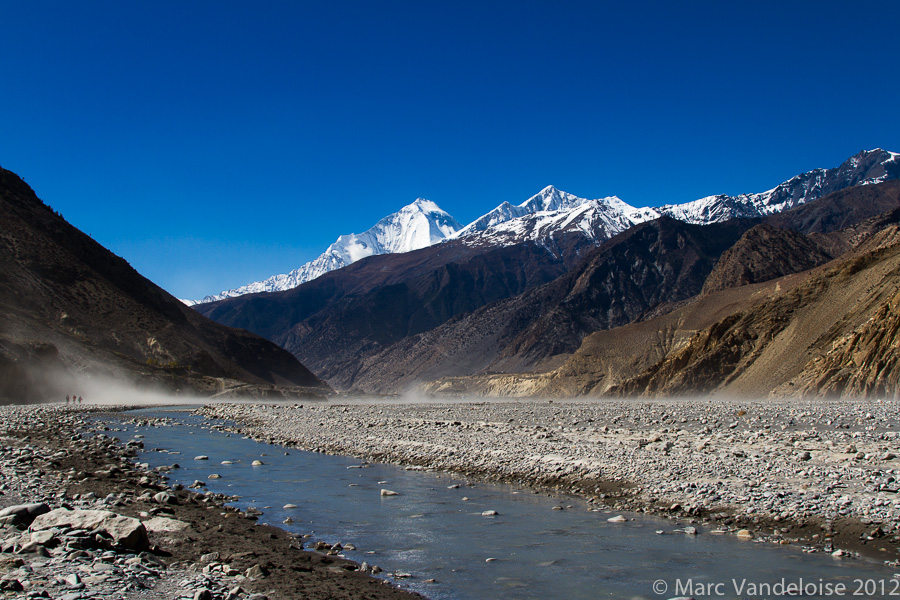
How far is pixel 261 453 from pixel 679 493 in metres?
19.1

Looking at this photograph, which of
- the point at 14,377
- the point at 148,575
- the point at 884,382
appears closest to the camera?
the point at 148,575

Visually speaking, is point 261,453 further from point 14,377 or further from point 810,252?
point 810,252

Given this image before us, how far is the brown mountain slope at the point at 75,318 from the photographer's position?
3285 inches

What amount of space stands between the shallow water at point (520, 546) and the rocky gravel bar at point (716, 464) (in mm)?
1087

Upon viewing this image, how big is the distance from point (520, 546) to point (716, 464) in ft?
24.9

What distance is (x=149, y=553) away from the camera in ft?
33.5

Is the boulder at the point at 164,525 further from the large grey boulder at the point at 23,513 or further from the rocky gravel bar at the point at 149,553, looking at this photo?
the large grey boulder at the point at 23,513

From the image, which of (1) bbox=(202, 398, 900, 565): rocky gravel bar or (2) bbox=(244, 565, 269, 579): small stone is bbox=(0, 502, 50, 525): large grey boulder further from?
(1) bbox=(202, 398, 900, 565): rocky gravel bar

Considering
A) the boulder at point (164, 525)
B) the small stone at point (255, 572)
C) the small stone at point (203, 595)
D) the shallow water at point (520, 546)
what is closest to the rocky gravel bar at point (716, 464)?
the shallow water at point (520, 546)

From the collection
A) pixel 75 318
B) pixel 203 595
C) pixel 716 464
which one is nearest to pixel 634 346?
pixel 75 318

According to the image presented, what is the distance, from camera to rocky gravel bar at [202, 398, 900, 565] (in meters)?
13.2

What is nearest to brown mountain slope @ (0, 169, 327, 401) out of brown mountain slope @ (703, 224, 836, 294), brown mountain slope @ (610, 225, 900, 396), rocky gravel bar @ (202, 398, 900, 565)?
rocky gravel bar @ (202, 398, 900, 565)

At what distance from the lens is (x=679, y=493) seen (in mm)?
16188

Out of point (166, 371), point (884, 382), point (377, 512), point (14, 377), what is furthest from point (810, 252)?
point (377, 512)
